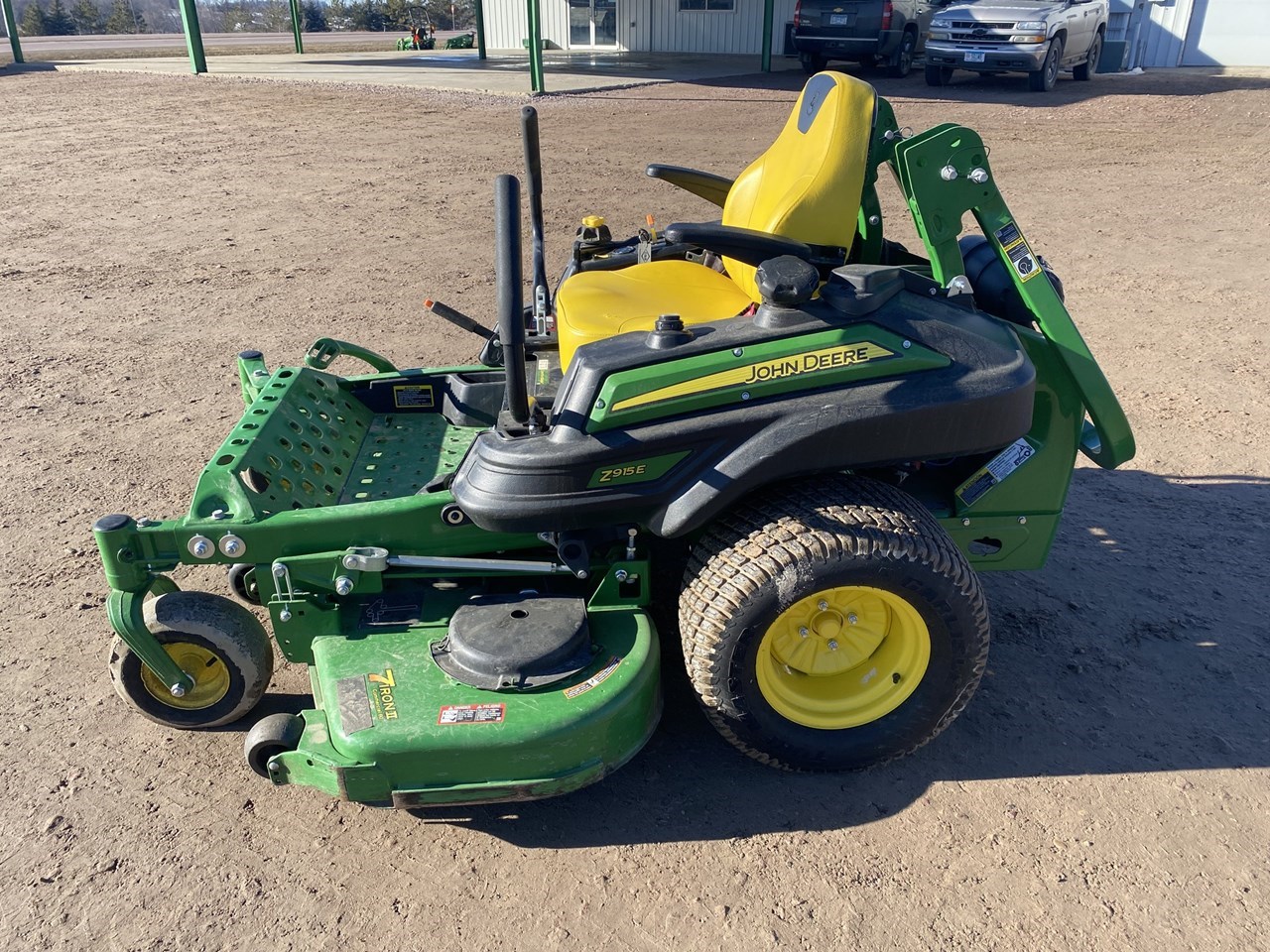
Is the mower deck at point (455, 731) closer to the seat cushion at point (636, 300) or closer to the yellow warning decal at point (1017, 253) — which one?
the seat cushion at point (636, 300)

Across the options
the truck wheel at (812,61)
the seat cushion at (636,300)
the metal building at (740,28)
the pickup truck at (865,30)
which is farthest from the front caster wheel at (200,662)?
the metal building at (740,28)

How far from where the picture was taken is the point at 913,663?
2.88 m

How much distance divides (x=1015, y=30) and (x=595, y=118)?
6.11 m

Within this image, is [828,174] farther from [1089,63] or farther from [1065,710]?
[1089,63]

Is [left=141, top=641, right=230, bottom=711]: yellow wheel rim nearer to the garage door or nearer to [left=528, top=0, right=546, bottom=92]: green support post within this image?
[left=528, top=0, right=546, bottom=92]: green support post

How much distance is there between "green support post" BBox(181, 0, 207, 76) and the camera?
1719cm

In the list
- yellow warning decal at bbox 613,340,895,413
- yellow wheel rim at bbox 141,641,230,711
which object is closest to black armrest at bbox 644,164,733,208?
yellow warning decal at bbox 613,340,895,413

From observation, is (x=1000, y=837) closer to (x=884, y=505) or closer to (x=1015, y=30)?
(x=884, y=505)

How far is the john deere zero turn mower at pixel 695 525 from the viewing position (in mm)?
2617

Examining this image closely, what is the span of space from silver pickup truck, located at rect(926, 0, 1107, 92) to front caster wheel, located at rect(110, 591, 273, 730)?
14.4m

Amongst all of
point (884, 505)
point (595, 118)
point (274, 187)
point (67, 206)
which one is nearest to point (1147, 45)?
point (595, 118)

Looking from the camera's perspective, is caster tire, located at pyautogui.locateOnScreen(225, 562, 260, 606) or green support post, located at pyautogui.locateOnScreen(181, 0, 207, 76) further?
green support post, located at pyautogui.locateOnScreen(181, 0, 207, 76)

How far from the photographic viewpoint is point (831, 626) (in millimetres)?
2871

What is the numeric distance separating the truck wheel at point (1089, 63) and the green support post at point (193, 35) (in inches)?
571
